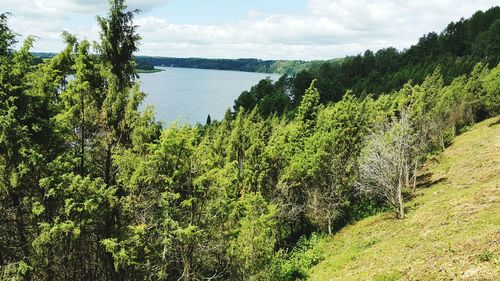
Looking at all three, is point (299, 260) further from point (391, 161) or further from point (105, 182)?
point (105, 182)

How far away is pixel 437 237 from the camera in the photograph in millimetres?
24203

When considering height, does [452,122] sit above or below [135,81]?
below

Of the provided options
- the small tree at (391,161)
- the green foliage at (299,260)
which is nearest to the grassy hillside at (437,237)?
the green foliage at (299,260)

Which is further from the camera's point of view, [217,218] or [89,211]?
[217,218]

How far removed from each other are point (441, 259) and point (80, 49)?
2000 cm

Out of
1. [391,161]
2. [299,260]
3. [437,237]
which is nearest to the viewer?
[437,237]

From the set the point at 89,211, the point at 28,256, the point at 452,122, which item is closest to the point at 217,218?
the point at 89,211

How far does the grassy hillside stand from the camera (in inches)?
748

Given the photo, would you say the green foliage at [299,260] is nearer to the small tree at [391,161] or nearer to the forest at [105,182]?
the forest at [105,182]

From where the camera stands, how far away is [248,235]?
81.5 feet

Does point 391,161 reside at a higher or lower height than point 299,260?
higher

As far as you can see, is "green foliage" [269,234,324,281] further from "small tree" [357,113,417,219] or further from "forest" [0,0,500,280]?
"small tree" [357,113,417,219]

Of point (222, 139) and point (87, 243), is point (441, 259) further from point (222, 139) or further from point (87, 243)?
point (222, 139)

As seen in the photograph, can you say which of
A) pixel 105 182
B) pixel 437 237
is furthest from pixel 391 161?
pixel 105 182
